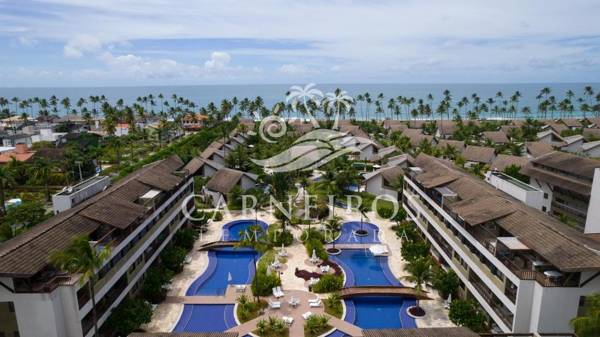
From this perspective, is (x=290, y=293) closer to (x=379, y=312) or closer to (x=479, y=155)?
(x=379, y=312)

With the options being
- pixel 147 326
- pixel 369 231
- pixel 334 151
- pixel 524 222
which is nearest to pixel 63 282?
pixel 147 326

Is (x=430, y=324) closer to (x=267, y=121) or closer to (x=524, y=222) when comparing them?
(x=524, y=222)

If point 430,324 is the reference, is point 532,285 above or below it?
above

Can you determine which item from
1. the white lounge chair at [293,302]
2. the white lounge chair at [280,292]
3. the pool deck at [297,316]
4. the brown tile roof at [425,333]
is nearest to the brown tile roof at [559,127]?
the pool deck at [297,316]

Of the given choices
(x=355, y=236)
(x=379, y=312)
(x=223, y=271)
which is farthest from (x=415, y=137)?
(x=379, y=312)

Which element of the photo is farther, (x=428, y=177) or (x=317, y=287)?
(x=428, y=177)

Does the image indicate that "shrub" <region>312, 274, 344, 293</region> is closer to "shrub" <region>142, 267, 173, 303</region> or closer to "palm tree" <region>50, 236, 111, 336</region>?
"shrub" <region>142, 267, 173, 303</region>

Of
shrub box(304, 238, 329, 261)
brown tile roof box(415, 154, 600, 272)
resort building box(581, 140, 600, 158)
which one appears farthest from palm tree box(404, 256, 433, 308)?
resort building box(581, 140, 600, 158)
